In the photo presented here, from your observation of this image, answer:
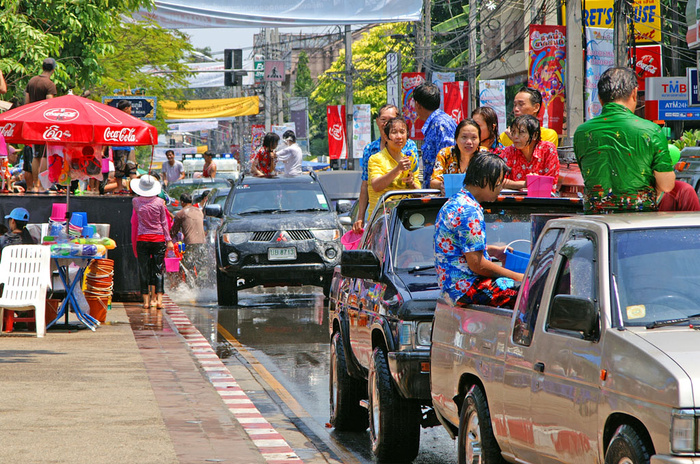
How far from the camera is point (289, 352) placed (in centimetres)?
1323

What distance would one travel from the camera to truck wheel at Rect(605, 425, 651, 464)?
4.12 m

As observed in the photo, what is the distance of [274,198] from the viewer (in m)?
18.5

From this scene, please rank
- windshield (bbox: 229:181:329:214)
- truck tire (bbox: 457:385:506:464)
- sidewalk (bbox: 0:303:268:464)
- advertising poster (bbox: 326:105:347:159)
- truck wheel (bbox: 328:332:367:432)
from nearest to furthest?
truck tire (bbox: 457:385:506:464), sidewalk (bbox: 0:303:268:464), truck wheel (bbox: 328:332:367:432), windshield (bbox: 229:181:329:214), advertising poster (bbox: 326:105:347:159)

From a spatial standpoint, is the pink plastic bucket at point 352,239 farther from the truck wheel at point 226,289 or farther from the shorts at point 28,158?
the shorts at point 28,158

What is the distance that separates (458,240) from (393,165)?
3930 millimetres

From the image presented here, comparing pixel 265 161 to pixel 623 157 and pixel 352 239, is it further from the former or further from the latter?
pixel 623 157

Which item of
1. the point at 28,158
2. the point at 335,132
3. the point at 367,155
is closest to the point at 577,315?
the point at 367,155

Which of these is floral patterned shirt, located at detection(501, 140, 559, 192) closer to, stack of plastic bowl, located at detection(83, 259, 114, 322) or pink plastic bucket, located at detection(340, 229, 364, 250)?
pink plastic bucket, located at detection(340, 229, 364, 250)

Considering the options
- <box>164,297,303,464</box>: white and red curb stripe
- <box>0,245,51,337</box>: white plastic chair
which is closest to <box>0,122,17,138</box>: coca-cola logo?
<box>0,245,51,337</box>: white plastic chair

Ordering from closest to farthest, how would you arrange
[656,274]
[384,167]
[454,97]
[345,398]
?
[656,274] → [345,398] → [384,167] → [454,97]

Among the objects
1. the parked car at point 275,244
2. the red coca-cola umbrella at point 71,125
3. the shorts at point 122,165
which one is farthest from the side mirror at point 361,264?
the shorts at point 122,165

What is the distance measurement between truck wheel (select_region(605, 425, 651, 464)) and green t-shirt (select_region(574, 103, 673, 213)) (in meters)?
2.84

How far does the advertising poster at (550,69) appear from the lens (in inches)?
881

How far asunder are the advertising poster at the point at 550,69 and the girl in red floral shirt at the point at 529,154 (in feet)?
43.0
